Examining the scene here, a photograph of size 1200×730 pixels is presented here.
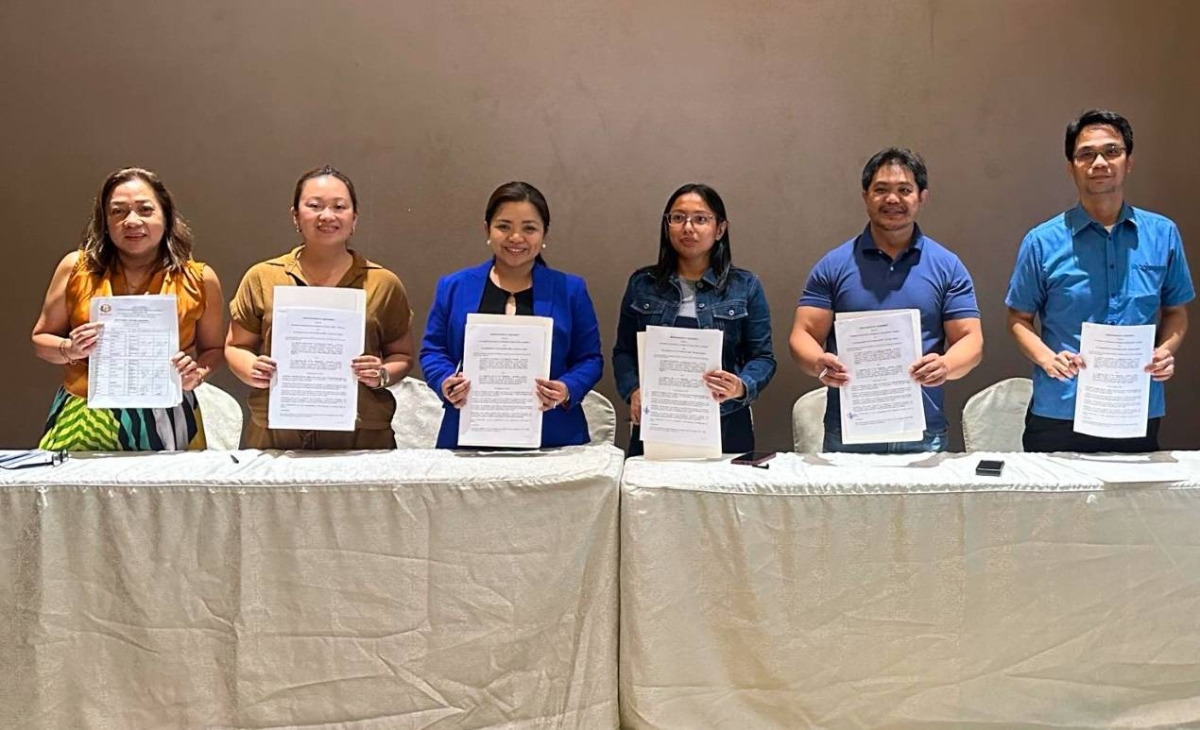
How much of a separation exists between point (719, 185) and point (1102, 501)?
6.59 feet

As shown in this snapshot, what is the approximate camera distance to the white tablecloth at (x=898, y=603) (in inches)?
75.3

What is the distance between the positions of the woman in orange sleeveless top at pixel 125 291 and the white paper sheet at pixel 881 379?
5.36 ft

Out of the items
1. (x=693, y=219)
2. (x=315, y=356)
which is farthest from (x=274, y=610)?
(x=693, y=219)

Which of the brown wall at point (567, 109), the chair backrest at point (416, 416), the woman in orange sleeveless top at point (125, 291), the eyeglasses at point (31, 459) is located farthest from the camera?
the brown wall at point (567, 109)

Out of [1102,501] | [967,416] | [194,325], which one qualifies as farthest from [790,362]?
[194,325]

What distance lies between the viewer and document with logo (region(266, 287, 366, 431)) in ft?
6.99

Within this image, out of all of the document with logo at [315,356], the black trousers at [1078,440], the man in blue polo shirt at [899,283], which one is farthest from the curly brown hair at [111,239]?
the black trousers at [1078,440]

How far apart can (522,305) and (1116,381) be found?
152cm

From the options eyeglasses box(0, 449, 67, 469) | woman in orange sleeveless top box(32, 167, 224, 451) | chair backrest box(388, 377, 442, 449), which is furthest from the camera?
chair backrest box(388, 377, 442, 449)

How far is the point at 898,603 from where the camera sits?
6.29 ft

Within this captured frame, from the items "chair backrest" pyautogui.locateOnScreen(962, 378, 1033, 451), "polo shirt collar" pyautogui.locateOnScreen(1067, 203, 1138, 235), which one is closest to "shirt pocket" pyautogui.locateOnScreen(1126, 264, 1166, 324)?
"polo shirt collar" pyautogui.locateOnScreen(1067, 203, 1138, 235)

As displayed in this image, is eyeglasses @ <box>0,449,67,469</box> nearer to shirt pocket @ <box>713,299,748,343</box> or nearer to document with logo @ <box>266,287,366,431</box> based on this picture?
document with logo @ <box>266,287,366,431</box>

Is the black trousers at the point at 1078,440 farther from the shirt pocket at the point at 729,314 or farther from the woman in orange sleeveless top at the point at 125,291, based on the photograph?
the woman in orange sleeveless top at the point at 125,291

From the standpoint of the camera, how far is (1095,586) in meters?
1.92
